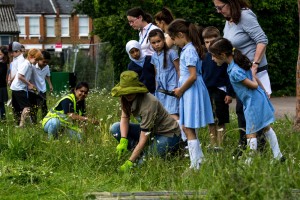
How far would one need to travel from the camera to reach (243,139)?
8.88 metres

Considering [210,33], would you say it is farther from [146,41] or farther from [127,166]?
[127,166]

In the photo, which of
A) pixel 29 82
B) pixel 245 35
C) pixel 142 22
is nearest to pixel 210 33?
pixel 245 35

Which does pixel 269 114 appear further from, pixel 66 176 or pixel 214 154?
pixel 66 176

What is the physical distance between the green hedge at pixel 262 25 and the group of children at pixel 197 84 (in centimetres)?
1600

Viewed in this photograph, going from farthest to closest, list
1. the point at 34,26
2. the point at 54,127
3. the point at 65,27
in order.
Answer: the point at 65,27, the point at 34,26, the point at 54,127

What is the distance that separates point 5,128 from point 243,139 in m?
3.50

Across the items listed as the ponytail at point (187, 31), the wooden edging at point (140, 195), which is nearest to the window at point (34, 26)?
the ponytail at point (187, 31)

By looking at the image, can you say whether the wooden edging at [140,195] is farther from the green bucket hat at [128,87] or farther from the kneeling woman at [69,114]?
the kneeling woman at [69,114]

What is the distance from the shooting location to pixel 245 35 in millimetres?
8672

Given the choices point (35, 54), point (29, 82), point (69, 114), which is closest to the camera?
point (69, 114)

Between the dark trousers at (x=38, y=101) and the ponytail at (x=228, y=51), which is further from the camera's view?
the dark trousers at (x=38, y=101)

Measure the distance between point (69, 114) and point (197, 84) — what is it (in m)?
3.00

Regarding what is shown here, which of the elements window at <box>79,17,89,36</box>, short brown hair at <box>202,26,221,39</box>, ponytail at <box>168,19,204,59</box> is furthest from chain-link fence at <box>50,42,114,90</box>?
window at <box>79,17,89,36</box>

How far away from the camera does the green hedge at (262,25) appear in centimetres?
2616
